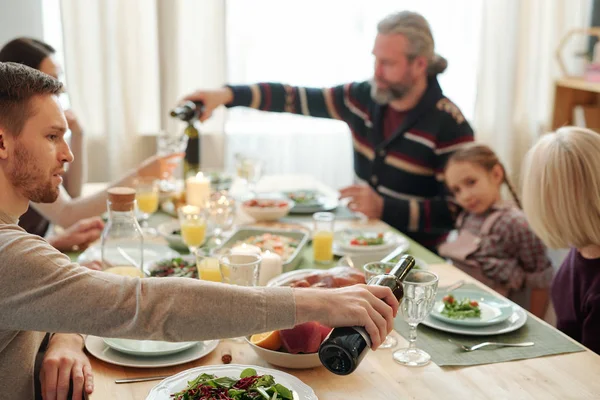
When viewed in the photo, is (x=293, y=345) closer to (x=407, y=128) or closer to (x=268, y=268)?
(x=268, y=268)

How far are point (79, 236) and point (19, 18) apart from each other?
1.88 meters

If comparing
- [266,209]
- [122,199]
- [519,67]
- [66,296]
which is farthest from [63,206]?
[519,67]

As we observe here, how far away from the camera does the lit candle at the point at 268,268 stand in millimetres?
1799

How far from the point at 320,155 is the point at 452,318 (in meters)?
2.61

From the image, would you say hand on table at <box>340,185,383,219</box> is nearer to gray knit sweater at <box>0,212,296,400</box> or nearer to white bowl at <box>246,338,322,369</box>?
white bowl at <box>246,338,322,369</box>

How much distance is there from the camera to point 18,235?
114 centimetres

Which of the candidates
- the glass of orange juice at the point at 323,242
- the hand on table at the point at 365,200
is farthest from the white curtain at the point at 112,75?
the glass of orange juice at the point at 323,242

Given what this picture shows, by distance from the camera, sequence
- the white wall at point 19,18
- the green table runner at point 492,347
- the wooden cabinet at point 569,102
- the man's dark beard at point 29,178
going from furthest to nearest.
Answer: the wooden cabinet at point 569,102
the white wall at point 19,18
the green table runner at point 492,347
the man's dark beard at point 29,178

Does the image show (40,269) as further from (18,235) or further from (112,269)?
(112,269)

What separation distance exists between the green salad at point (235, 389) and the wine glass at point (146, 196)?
1.26 m

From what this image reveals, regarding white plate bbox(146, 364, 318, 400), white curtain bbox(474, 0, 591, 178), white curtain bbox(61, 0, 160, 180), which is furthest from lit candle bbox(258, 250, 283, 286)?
white curtain bbox(474, 0, 591, 178)

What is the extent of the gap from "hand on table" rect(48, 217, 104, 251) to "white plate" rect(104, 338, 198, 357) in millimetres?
740

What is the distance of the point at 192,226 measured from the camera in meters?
2.09

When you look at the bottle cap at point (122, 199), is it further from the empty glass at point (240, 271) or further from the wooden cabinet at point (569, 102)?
the wooden cabinet at point (569, 102)
